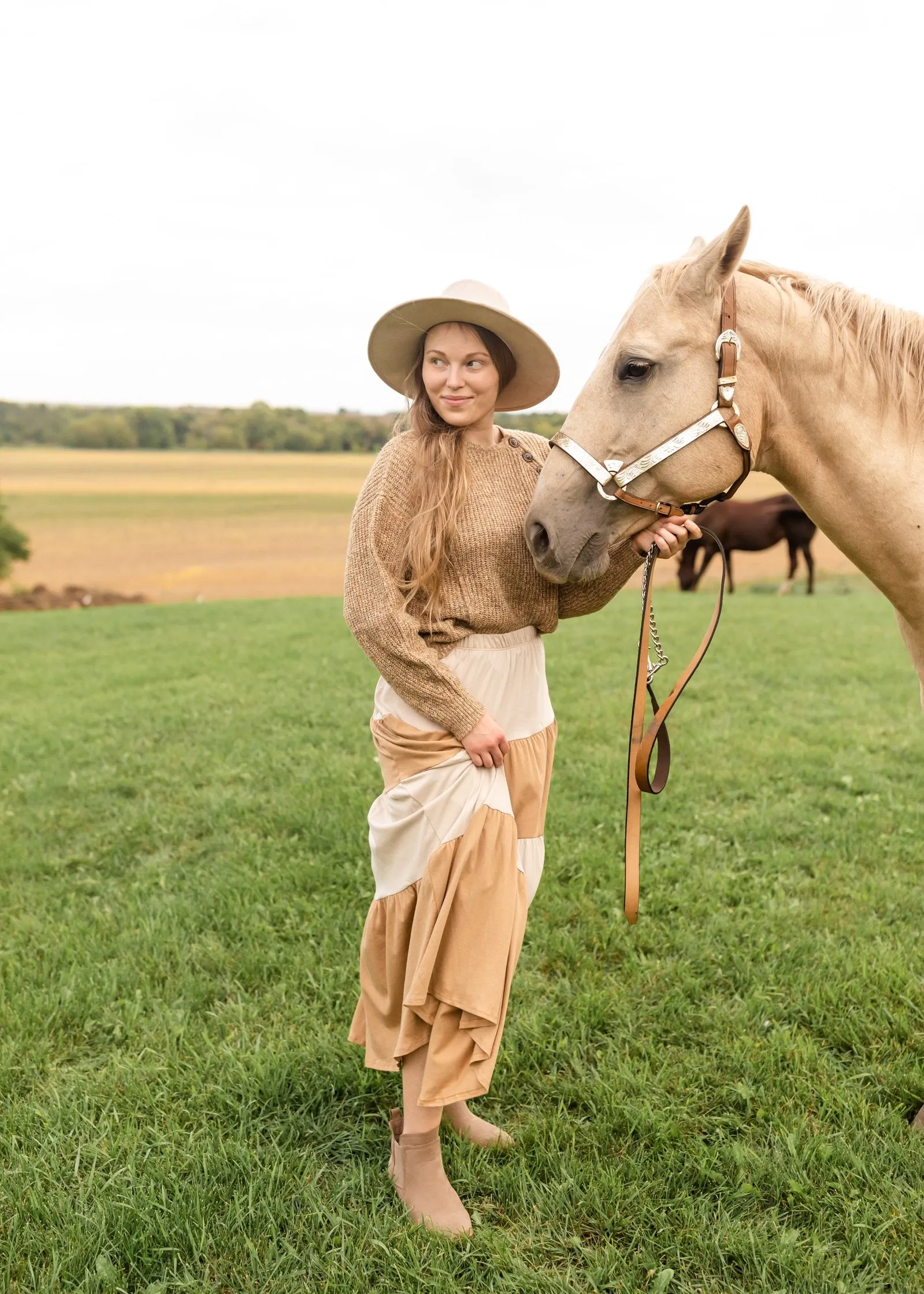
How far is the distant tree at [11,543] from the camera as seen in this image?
23875mm

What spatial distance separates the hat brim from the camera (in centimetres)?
220

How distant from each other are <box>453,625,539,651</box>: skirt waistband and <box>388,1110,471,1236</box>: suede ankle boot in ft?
4.23

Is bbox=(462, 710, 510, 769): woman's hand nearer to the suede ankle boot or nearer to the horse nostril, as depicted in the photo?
the horse nostril

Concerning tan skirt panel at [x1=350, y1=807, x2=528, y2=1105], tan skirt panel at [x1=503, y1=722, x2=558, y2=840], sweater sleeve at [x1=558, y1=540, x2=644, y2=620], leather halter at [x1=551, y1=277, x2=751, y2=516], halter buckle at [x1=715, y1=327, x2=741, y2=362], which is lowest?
tan skirt panel at [x1=350, y1=807, x2=528, y2=1105]

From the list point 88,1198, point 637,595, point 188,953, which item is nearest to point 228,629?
point 637,595

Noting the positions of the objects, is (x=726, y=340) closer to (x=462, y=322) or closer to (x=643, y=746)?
(x=462, y=322)

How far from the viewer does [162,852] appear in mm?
4492

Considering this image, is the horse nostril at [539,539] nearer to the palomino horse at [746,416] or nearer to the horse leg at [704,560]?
the palomino horse at [746,416]

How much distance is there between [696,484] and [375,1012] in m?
1.71

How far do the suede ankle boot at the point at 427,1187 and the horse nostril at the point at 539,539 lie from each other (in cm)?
156

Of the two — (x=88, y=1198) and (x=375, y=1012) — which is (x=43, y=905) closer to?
(x=88, y=1198)

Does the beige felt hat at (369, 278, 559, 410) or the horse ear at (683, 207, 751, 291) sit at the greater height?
the horse ear at (683, 207, 751, 291)

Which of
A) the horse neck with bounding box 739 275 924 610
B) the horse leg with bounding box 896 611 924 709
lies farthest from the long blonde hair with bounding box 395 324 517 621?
the horse leg with bounding box 896 611 924 709

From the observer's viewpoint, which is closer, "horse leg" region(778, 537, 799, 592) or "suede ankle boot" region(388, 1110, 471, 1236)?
"suede ankle boot" region(388, 1110, 471, 1236)
